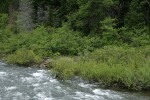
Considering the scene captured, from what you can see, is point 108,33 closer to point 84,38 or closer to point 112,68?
point 84,38

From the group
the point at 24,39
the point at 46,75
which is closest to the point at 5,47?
the point at 24,39

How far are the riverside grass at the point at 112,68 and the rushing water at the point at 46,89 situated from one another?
0.46 m

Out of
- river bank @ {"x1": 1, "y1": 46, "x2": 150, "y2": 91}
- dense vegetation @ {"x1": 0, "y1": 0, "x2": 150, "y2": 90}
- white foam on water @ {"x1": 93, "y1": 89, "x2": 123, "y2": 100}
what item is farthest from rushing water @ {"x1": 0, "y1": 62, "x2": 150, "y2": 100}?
dense vegetation @ {"x1": 0, "y1": 0, "x2": 150, "y2": 90}

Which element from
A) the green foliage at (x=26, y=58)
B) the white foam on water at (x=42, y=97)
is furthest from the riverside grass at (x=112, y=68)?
the white foam on water at (x=42, y=97)

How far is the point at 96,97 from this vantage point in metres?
11.6

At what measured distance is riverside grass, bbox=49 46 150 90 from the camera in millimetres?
12522

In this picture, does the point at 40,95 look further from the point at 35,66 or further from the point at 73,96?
the point at 35,66

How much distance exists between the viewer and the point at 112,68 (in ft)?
43.1

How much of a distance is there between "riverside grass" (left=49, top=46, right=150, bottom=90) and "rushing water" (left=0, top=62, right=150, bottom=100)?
458 millimetres

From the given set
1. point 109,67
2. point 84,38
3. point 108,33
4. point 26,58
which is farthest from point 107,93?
point 84,38

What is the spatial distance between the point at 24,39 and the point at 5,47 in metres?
1.04

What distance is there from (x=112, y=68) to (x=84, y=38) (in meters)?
5.61

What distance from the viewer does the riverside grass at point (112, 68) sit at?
12.5 meters

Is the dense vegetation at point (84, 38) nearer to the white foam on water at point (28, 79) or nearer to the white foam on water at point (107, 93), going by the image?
the white foam on water at point (107, 93)
